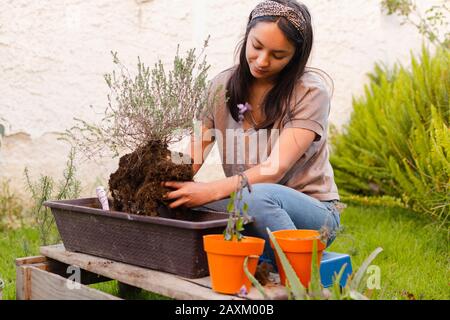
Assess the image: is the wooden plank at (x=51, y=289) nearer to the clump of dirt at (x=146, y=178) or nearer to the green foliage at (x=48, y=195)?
the clump of dirt at (x=146, y=178)

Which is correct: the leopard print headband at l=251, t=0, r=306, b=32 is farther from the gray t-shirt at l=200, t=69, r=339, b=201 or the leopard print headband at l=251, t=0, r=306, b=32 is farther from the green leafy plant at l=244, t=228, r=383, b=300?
the green leafy plant at l=244, t=228, r=383, b=300

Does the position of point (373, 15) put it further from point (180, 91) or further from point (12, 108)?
point (180, 91)

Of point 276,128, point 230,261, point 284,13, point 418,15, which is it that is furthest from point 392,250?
point 418,15

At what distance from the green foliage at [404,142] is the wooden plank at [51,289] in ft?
6.70

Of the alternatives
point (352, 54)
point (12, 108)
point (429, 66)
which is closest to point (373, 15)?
point (352, 54)

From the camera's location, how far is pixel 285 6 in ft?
8.09

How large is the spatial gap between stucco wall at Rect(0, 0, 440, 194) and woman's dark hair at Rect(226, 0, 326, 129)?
1.44 m

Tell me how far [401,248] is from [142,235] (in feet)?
6.40

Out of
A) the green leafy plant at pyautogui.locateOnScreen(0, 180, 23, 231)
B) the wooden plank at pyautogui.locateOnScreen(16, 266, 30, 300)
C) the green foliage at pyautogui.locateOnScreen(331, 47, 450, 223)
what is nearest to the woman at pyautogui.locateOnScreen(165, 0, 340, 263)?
the wooden plank at pyautogui.locateOnScreen(16, 266, 30, 300)

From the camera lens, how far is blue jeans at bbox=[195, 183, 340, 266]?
2188 millimetres

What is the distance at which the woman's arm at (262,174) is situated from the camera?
2.22 meters

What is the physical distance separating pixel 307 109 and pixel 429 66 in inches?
88.0
